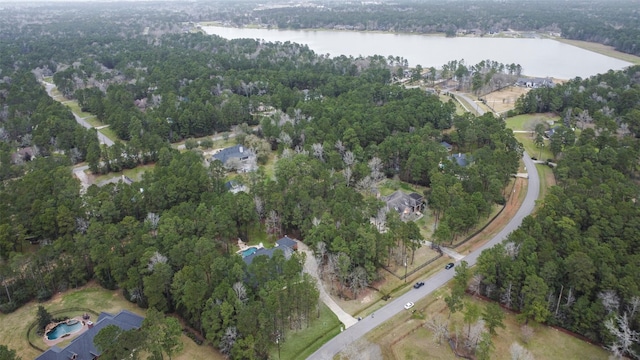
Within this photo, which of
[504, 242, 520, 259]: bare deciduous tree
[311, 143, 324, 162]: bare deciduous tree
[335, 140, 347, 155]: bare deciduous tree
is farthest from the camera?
[335, 140, 347, 155]: bare deciduous tree

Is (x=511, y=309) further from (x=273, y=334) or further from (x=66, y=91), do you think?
(x=66, y=91)

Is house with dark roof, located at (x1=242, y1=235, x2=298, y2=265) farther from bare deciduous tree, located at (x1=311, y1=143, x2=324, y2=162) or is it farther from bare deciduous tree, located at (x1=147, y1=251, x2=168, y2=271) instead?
bare deciduous tree, located at (x1=311, y1=143, x2=324, y2=162)

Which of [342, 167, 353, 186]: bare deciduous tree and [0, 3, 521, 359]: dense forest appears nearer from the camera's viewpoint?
[0, 3, 521, 359]: dense forest

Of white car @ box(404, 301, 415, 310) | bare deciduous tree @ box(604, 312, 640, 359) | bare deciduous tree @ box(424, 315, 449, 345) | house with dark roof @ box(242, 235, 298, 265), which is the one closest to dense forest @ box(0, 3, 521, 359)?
house with dark roof @ box(242, 235, 298, 265)

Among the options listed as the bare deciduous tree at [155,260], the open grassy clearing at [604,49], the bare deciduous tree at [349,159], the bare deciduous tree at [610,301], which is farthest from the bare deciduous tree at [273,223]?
the open grassy clearing at [604,49]

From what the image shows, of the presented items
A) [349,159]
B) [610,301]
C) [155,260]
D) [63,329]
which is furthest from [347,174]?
[63,329]

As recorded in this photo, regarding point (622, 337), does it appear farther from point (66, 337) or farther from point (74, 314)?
point (74, 314)

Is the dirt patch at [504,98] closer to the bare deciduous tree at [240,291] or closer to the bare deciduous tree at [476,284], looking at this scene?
the bare deciduous tree at [476,284]
